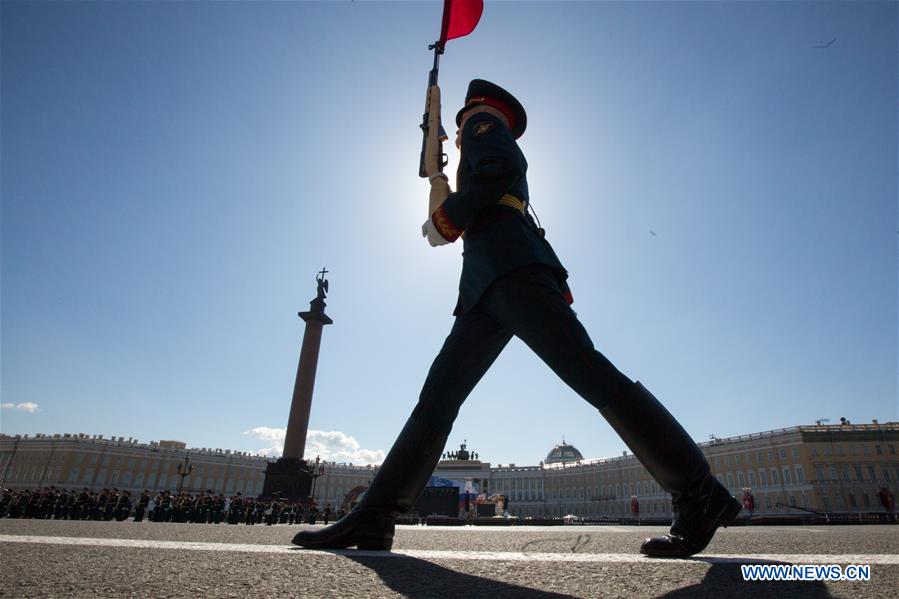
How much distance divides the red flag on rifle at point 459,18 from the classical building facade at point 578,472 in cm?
4232

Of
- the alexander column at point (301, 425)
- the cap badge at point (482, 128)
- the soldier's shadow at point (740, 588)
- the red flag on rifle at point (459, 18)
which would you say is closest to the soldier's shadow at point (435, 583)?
the soldier's shadow at point (740, 588)

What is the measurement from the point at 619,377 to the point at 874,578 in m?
0.84

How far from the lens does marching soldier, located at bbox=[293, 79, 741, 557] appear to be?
1715 mm

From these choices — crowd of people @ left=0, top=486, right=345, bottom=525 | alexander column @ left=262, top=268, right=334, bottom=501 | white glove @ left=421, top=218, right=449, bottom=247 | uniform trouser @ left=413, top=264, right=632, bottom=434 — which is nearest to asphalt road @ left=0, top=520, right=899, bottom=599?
uniform trouser @ left=413, top=264, right=632, bottom=434

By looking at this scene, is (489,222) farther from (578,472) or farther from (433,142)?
(578,472)

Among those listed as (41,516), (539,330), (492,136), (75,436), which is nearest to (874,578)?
(539,330)

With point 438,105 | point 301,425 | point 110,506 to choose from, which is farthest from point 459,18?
point 301,425

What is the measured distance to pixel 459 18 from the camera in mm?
3398

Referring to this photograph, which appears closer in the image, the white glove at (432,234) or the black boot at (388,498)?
the black boot at (388,498)

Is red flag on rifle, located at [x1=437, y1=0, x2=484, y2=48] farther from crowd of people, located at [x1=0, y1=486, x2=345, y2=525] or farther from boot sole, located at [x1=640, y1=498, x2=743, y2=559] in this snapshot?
crowd of people, located at [x1=0, y1=486, x2=345, y2=525]

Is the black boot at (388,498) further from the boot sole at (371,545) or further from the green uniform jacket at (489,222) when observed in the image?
the green uniform jacket at (489,222)

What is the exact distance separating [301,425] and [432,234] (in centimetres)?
2748

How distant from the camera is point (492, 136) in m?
2.21

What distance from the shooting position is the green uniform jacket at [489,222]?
1982 mm
